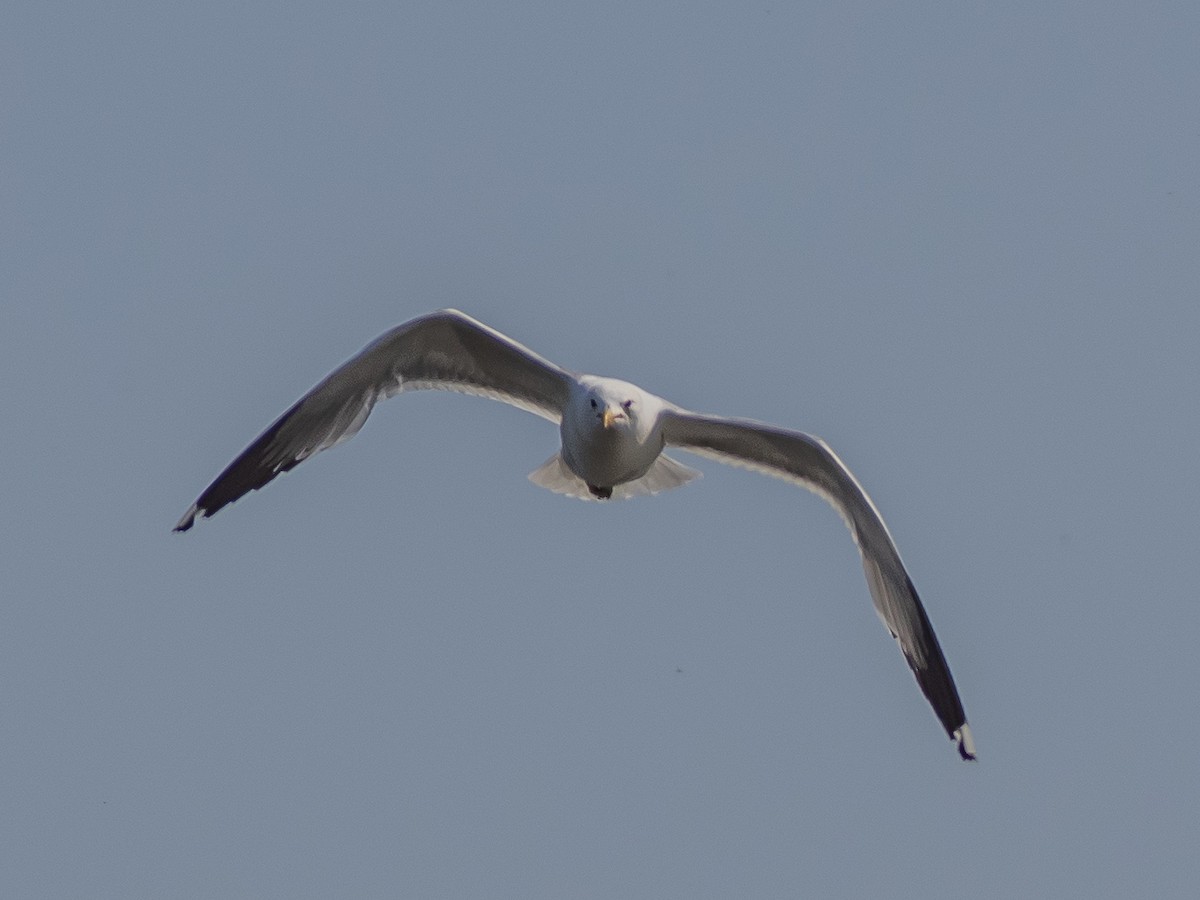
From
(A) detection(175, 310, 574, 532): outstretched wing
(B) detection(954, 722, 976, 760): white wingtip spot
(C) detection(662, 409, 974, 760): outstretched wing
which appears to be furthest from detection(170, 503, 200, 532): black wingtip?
(B) detection(954, 722, 976, 760): white wingtip spot

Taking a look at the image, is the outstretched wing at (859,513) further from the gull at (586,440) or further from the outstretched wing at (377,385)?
the outstretched wing at (377,385)

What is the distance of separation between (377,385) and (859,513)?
2388 millimetres

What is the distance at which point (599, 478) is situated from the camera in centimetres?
991

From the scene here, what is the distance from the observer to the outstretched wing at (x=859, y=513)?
10.1 m

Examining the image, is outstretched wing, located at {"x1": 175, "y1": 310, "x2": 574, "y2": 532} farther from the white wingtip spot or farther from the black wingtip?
the white wingtip spot

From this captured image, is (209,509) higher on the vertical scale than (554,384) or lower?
lower

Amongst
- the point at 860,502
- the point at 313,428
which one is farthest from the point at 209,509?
the point at 860,502

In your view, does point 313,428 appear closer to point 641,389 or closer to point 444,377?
point 444,377

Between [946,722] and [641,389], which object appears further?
[946,722]

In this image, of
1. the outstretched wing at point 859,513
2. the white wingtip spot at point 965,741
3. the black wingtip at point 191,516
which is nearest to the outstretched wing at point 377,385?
the black wingtip at point 191,516

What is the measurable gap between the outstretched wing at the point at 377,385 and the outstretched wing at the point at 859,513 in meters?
0.71

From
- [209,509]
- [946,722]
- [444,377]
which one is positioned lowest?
[946,722]

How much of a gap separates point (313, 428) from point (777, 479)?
89.8 inches

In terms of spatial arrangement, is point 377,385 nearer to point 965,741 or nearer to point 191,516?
point 191,516
